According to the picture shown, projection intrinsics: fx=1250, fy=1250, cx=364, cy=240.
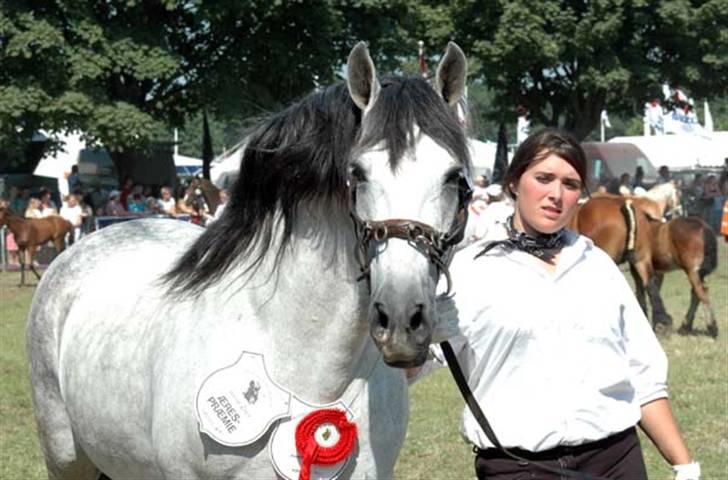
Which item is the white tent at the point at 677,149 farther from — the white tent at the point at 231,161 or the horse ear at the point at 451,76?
the horse ear at the point at 451,76

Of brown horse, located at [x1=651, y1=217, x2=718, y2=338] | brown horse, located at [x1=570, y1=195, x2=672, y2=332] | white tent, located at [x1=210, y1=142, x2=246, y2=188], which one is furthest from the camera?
brown horse, located at [x1=570, y1=195, x2=672, y2=332]

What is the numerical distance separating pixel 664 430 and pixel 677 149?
36843 mm

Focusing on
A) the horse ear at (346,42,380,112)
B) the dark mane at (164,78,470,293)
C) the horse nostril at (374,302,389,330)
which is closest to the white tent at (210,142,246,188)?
the dark mane at (164,78,470,293)

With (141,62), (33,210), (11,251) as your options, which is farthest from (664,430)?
(141,62)

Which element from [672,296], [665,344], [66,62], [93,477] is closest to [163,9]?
[66,62]

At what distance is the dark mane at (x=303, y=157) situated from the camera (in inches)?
128

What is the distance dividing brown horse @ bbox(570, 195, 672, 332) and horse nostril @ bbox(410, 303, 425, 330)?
11841 millimetres

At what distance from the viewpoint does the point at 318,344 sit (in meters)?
3.55

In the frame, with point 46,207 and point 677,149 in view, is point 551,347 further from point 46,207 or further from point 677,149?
point 677,149

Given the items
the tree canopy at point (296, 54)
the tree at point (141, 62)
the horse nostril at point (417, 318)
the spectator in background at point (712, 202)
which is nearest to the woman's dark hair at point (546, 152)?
the horse nostril at point (417, 318)

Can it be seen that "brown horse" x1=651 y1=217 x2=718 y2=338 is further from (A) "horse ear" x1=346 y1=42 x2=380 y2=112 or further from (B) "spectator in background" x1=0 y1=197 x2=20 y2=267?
(B) "spectator in background" x1=0 y1=197 x2=20 y2=267

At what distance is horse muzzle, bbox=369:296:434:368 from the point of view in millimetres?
2973

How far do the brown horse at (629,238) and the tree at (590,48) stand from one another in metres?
20.5

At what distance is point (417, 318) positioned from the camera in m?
3.00
